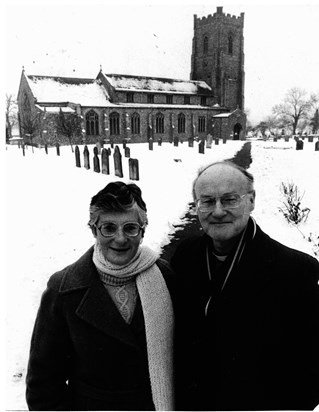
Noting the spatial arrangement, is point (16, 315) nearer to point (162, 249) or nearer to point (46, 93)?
point (162, 249)

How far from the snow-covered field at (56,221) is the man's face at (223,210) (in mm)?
1135

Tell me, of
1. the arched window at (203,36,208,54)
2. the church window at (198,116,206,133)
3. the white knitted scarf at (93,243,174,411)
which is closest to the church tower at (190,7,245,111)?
the arched window at (203,36,208,54)

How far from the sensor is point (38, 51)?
4637 mm

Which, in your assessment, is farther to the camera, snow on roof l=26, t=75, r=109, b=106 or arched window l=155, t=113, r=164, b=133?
arched window l=155, t=113, r=164, b=133

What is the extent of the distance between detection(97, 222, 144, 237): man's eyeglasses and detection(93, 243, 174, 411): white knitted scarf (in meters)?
0.12

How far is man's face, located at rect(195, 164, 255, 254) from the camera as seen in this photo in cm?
200

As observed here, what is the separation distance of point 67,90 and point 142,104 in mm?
8305

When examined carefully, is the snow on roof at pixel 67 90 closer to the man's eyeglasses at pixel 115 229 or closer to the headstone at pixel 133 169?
the headstone at pixel 133 169

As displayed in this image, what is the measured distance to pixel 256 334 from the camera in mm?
1914

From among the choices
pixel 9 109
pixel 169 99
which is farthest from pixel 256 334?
pixel 169 99

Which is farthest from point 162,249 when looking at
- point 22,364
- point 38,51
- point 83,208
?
point 38,51

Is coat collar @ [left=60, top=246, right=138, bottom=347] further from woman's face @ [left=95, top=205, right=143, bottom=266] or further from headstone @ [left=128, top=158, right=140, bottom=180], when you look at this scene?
headstone @ [left=128, top=158, right=140, bottom=180]

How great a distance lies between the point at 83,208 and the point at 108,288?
4540 millimetres

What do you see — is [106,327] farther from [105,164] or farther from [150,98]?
[150,98]
